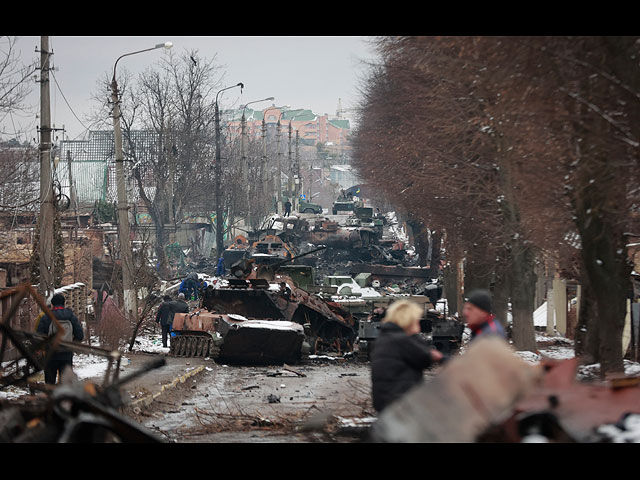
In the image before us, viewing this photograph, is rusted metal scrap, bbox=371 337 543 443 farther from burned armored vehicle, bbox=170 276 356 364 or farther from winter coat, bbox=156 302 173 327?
winter coat, bbox=156 302 173 327

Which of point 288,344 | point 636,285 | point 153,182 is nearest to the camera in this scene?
point 288,344

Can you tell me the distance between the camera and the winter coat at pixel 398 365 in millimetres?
6969

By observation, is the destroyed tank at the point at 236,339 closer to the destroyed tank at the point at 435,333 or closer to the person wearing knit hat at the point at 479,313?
the destroyed tank at the point at 435,333

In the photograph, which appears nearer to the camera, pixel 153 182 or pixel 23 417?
pixel 23 417

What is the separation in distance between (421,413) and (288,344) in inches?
556

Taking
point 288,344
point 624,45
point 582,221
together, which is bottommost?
point 288,344

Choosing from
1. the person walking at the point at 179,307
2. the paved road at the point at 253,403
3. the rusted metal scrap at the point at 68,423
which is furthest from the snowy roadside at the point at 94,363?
the rusted metal scrap at the point at 68,423

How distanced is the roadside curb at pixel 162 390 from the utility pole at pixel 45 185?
367 centimetres

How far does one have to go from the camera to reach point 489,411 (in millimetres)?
5395

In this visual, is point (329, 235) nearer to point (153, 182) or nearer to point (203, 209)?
point (153, 182)

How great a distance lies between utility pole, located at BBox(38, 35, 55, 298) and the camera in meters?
19.0

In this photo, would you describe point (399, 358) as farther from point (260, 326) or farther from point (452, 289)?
point (452, 289)

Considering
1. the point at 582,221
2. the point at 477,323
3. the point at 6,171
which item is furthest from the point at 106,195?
the point at 477,323

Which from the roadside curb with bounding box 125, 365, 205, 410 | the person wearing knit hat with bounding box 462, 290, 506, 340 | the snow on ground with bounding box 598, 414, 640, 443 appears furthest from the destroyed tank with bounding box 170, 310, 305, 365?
the snow on ground with bounding box 598, 414, 640, 443
